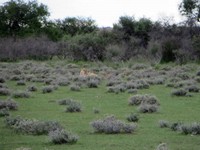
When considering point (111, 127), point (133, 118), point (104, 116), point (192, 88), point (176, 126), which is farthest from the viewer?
point (192, 88)

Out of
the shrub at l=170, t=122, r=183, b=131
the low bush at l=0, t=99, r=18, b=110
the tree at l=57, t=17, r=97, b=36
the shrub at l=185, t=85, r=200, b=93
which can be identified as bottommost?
the shrub at l=185, t=85, r=200, b=93

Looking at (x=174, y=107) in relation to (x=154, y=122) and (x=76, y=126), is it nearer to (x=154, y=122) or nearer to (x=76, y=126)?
(x=154, y=122)

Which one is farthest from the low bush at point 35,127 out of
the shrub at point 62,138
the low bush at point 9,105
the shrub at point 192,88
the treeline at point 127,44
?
the treeline at point 127,44

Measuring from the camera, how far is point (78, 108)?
54.6 feet

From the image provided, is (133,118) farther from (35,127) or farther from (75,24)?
(75,24)

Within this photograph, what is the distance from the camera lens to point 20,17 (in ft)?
286

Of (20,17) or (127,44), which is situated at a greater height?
(20,17)

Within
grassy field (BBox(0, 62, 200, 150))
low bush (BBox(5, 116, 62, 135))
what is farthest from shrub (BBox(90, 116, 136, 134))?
low bush (BBox(5, 116, 62, 135))

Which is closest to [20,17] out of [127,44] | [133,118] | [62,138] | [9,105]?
[127,44]

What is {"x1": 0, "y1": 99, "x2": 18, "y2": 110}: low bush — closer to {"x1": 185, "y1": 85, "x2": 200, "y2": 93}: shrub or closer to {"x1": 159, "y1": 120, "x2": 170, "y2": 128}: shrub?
{"x1": 159, "y1": 120, "x2": 170, "y2": 128}: shrub

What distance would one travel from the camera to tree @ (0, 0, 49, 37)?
85.4 m

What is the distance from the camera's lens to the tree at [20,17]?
3361 inches

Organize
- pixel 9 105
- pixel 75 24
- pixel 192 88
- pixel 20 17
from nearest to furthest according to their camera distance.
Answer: pixel 9 105
pixel 192 88
pixel 20 17
pixel 75 24

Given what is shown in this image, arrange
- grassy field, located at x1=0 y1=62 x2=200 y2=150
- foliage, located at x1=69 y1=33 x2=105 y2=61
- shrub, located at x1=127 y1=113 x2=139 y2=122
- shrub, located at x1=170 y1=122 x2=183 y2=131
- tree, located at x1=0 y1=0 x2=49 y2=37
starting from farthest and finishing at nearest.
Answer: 1. tree, located at x1=0 y1=0 x2=49 y2=37
2. foliage, located at x1=69 y1=33 x2=105 y2=61
3. shrub, located at x1=127 y1=113 x2=139 y2=122
4. shrub, located at x1=170 y1=122 x2=183 y2=131
5. grassy field, located at x1=0 y1=62 x2=200 y2=150
